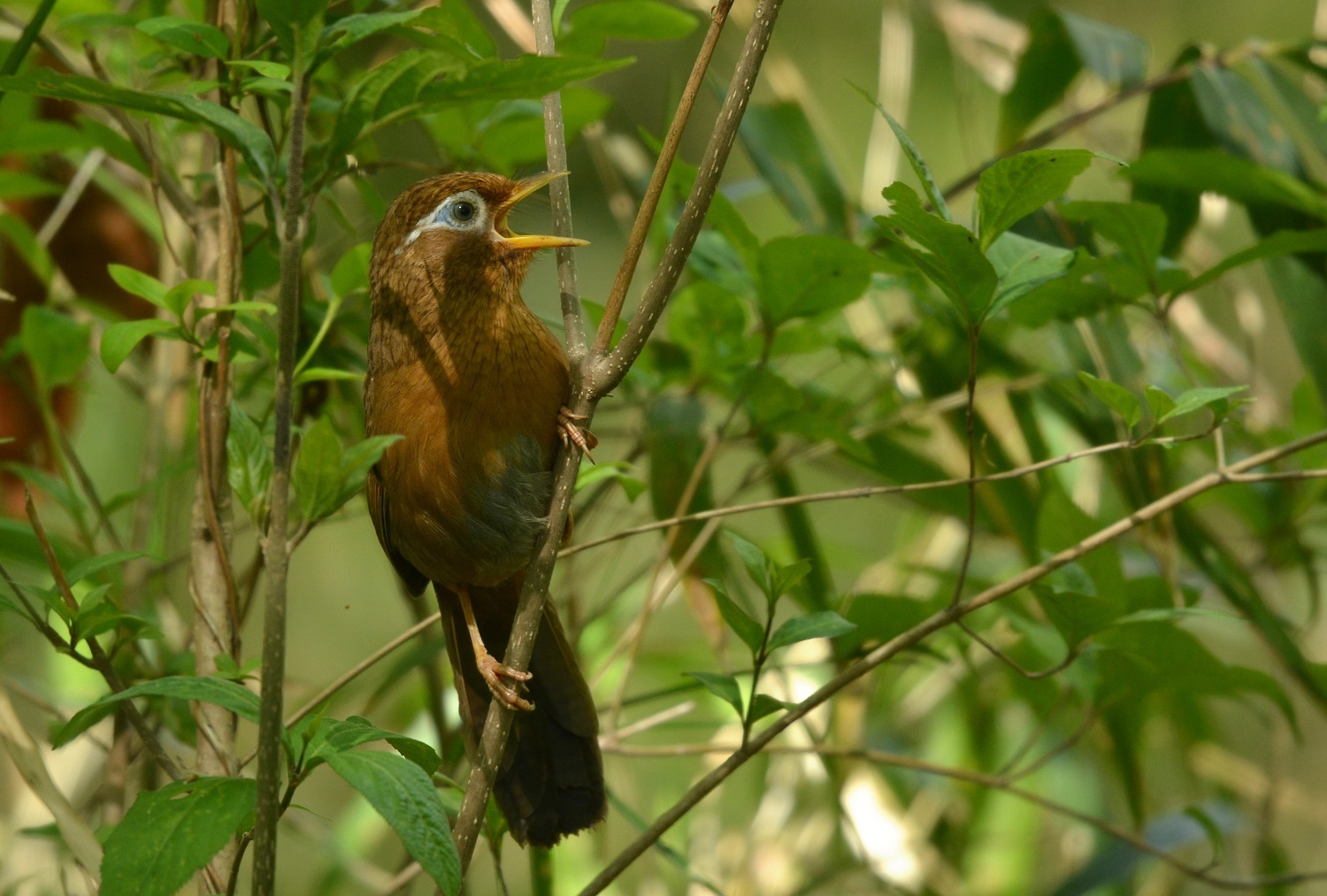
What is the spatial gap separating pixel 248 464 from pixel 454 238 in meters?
0.78

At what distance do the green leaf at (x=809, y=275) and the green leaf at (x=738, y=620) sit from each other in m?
0.63

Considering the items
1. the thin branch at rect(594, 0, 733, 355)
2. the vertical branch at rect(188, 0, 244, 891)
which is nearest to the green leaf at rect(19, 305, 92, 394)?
the vertical branch at rect(188, 0, 244, 891)

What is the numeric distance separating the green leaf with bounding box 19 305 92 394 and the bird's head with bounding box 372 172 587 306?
526 mm

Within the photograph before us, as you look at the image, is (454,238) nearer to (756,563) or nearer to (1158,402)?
(756,563)

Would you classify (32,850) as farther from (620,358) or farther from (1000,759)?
(1000,759)

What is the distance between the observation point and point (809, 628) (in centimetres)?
160

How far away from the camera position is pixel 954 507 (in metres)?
2.75

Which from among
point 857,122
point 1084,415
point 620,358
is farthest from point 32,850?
point 857,122

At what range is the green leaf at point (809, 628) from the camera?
1.59 meters

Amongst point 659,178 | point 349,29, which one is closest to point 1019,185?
point 659,178

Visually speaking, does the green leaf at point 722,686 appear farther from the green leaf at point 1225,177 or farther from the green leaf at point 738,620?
the green leaf at point 1225,177

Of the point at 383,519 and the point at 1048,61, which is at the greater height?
the point at 1048,61

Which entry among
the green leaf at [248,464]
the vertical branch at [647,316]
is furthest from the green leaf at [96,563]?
the vertical branch at [647,316]

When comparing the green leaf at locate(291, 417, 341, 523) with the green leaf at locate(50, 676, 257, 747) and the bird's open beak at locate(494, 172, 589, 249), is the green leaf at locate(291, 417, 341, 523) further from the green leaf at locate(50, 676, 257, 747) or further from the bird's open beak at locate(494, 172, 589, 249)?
the bird's open beak at locate(494, 172, 589, 249)
